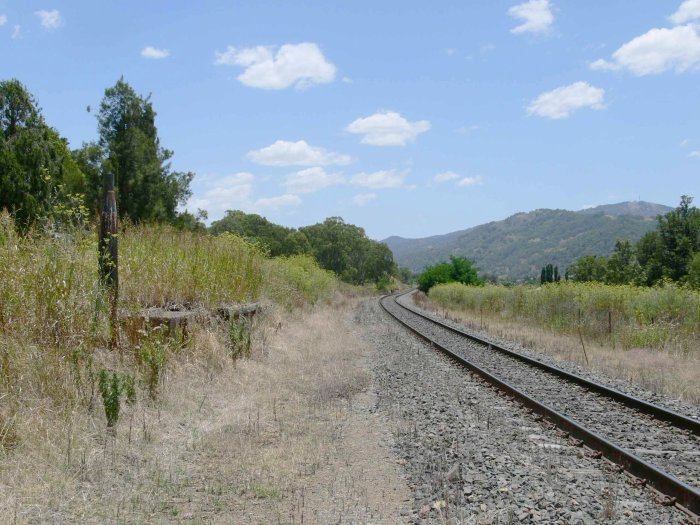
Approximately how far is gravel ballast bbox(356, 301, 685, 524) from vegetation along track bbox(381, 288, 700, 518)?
0.22 metres

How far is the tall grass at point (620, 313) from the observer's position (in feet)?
55.4

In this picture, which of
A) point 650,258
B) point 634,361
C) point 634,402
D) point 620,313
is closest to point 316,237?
point 650,258

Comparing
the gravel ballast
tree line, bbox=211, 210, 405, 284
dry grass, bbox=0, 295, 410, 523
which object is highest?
tree line, bbox=211, 210, 405, 284

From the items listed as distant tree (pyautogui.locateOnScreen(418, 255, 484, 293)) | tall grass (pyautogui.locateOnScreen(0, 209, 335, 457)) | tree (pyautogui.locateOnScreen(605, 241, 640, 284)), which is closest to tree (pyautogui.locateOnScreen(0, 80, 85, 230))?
tall grass (pyautogui.locateOnScreen(0, 209, 335, 457))

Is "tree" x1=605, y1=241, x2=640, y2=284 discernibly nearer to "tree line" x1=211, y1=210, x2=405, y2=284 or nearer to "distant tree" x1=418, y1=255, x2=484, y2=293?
"distant tree" x1=418, y1=255, x2=484, y2=293

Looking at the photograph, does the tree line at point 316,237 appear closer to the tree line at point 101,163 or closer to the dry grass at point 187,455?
the tree line at point 101,163

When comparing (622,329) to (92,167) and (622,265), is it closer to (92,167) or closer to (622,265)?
(92,167)

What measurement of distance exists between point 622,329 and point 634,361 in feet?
14.4

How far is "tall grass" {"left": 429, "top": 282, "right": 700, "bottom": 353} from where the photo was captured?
16875 mm

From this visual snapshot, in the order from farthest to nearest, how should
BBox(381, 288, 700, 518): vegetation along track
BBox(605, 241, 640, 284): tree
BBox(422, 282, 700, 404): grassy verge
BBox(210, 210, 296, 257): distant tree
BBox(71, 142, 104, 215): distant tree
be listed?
BBox(210, 210, 296, 257): distant tree
BBox(605, 241, 640, 284): tree
BBox(71, 142, 104, 215): distant tree
BBox(422, 282, 700, 404): grassy verge
BBox(381, 288, 700, 518): vegetation along track

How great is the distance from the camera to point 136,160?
44562 millimetres

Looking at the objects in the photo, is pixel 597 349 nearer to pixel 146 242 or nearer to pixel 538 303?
pixel 538 303

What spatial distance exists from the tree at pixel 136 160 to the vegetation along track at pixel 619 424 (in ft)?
120

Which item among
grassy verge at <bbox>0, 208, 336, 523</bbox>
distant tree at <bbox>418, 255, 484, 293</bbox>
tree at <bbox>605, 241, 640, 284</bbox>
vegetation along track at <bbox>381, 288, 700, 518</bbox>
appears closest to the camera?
grassy verge at <bbox>0, 208, 336, 523</bbox>
